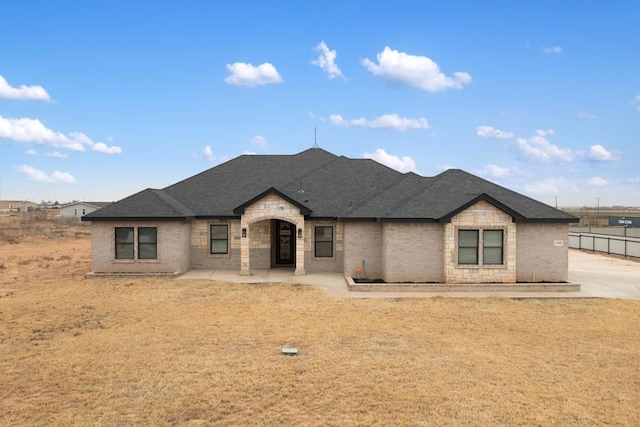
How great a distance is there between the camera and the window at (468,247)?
17000 millimetres

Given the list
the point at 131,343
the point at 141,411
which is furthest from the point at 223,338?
the point at 141,411

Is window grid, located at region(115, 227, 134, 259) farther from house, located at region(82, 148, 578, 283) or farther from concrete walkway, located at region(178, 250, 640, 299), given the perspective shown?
concrete walkway, located at region(178, 250, 640, 299)

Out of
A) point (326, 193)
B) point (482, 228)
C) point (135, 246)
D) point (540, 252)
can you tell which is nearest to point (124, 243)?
point (135, 246)

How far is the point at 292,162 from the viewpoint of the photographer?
85.8 feet

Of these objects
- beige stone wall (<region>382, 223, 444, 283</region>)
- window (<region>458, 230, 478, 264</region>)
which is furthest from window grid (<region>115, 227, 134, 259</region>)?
window (<region>458, 230, 478, 264</region>)

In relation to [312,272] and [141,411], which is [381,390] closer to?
[141,411]

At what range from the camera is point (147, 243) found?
63.2 ft

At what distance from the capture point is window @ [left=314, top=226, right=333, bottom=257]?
2030 cm

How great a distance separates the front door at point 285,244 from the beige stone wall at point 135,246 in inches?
207

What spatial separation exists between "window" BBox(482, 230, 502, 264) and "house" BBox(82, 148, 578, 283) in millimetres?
41

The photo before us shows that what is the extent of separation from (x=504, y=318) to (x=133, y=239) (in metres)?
15.8

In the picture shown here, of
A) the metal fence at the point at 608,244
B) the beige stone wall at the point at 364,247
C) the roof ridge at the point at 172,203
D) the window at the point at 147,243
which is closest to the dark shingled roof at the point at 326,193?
the roof ridge at the point at 172,203

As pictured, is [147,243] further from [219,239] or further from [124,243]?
[219,239]

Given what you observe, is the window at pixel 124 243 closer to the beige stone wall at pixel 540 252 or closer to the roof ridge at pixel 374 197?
the roof ridge at pixel 374 197
